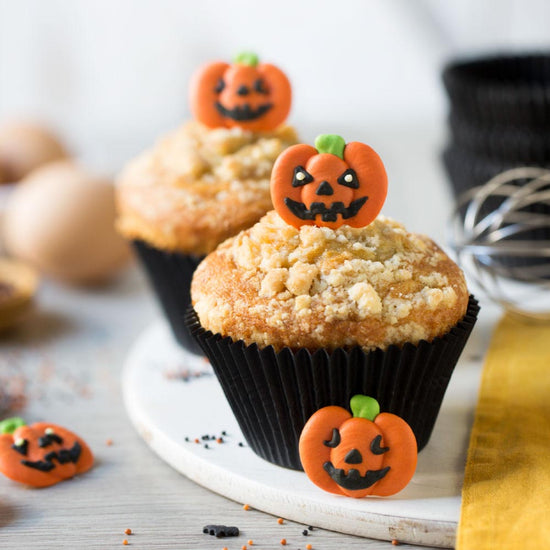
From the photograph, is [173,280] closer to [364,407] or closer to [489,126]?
[364,407]

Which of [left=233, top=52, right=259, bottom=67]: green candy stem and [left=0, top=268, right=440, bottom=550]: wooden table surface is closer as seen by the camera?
[left=0, top=268, right=440, bottom=550]: wooden table surface

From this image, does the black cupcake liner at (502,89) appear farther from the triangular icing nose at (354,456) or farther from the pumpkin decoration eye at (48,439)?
the pumpkin decoration eye at (48,439)

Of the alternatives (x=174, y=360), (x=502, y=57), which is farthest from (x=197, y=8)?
(x=174, y=360)

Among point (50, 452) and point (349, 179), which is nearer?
point (349, 179)

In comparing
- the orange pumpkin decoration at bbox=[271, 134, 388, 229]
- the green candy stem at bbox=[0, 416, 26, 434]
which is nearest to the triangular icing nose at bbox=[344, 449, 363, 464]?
the orange pumpkin decoration at bbox=[271, 134, 388, 229]

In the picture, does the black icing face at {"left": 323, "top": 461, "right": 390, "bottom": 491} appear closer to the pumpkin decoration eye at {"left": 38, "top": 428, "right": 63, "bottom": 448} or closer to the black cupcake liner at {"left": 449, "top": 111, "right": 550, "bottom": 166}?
the pumpkin decoration eye at {"left": 38, "top": 428, "right": 63, "bottom": 448}

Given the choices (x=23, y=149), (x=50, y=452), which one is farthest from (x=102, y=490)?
(x=23, y=149)

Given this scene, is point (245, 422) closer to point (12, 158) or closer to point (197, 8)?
point (12, 158)
